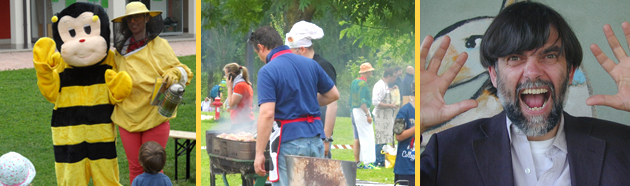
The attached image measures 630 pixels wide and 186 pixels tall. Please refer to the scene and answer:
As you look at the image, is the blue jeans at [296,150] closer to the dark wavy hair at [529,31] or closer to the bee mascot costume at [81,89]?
the bee mascot costume at [81,89]

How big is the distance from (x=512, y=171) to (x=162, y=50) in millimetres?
2378

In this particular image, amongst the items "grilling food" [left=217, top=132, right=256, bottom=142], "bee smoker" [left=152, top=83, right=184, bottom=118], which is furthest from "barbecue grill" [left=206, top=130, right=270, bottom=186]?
"bee smoker" [left=152, top=83, right=184, bottom=118]

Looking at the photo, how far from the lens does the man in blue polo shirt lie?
3.61 metres

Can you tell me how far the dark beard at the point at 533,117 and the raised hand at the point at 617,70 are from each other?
0.69 feet

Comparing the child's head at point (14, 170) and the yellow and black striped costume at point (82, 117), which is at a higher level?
the yellow and black striped costume at point (82, 117)

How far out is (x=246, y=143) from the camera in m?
3.82

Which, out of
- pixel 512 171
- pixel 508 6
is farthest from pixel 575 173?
pixel 508 6

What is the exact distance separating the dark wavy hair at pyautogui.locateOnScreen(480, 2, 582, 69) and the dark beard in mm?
178

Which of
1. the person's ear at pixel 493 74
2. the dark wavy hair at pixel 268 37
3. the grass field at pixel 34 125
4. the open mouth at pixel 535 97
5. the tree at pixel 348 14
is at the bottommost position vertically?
the grass field at pixel 34 125

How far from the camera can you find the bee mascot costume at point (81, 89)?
394 centimetres

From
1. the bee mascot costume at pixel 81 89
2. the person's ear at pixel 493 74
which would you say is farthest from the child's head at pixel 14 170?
the person's ear at pixel 493 74

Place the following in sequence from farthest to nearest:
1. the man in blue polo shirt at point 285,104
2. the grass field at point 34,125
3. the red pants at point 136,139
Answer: the grass field at point 34,125 < the red pants at point 136,139 < the man in blue polo shirt at point 285,104

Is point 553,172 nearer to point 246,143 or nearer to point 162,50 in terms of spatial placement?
point 246,143

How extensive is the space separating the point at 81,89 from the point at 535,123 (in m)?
2.93
